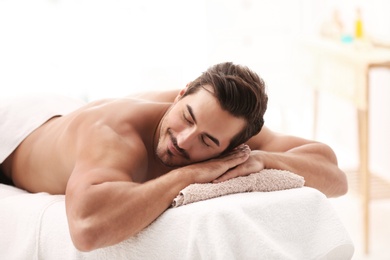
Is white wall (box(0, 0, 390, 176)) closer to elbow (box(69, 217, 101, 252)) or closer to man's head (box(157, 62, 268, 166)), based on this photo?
man's head (box(157, 62, 268, 166))

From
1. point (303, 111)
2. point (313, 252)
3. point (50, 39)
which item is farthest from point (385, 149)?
point (313, 252)

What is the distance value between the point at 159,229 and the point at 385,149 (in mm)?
2739

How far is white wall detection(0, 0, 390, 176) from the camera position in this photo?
13.0 feet

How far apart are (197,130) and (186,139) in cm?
4

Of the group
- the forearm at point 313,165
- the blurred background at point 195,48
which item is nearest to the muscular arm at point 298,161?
the forearm at point 313,165

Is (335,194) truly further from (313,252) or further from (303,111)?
(303,111)

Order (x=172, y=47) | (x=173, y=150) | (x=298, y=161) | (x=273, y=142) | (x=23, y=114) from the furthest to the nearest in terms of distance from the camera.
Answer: (x=172, y=47) → (x=23, y=114) → (x=273, y=142) → (x=298, y=161) → (x=173, y=150)

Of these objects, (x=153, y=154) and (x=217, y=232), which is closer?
(x=217, y=232)

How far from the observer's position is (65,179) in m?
1.80

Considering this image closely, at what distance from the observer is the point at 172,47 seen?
4.42m

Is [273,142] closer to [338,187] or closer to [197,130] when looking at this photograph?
[338,187]

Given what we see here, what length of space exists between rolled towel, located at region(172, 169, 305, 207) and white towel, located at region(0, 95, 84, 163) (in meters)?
0.82

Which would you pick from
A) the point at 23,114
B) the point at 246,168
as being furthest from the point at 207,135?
the point at 23,114

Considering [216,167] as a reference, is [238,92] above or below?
above
